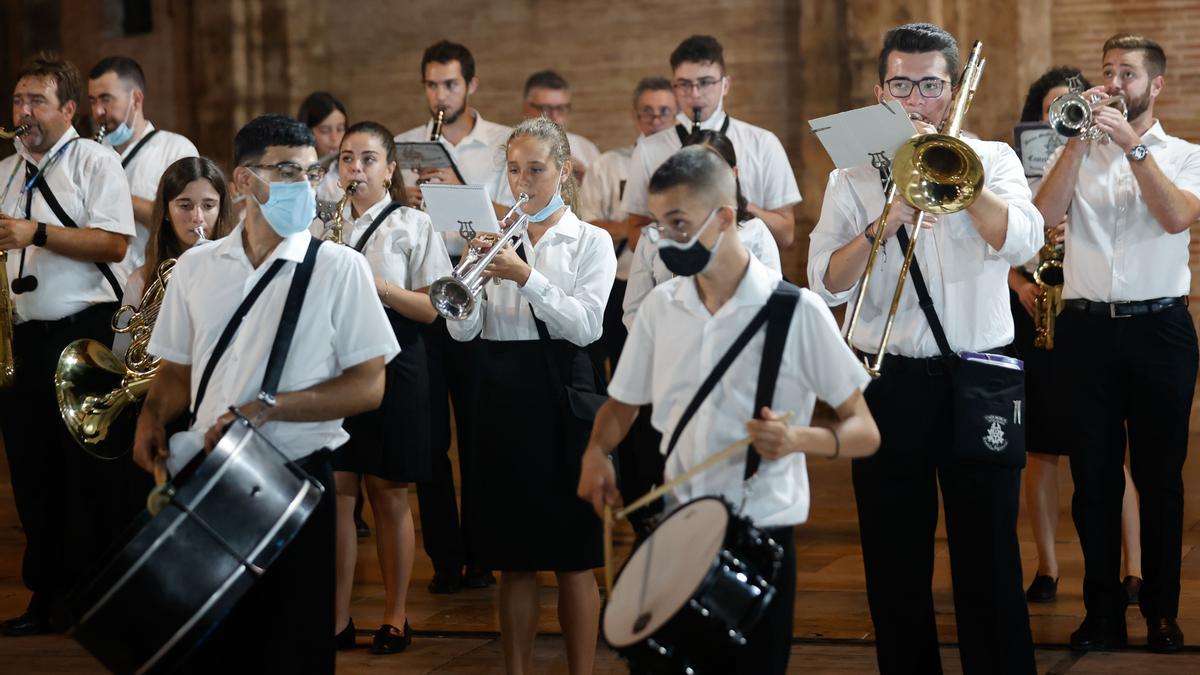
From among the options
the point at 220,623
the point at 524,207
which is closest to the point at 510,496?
the point at 524,207

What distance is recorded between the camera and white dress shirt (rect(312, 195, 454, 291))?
5.58 meters

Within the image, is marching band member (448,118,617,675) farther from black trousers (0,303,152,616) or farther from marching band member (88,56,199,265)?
marching band member (88,56,199,265)

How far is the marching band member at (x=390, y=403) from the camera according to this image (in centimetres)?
543

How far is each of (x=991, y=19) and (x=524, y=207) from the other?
5458 mm

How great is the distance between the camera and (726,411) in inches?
134

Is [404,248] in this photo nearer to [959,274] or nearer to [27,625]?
[27,625]

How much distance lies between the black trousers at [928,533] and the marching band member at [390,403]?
1869mm

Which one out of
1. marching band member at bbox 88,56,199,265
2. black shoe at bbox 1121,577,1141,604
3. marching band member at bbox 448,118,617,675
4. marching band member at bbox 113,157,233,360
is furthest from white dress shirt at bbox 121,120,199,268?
black shoe at bbox 1121,577,1141,604

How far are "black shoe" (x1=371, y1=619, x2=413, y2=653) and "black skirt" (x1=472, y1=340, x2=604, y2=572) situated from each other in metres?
0.97

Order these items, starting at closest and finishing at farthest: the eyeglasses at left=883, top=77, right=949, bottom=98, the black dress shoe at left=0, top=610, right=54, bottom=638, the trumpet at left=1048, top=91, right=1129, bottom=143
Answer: the eyeglasses at left=883, top=77, right=949, bottom=98, the trumpet at left=1048, top=91, right=1129, bottom=143, the black dress shoe at left=0, top=610, right=54, bottom=638

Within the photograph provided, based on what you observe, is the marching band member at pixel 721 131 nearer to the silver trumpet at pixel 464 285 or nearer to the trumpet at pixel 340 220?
the trumpet at pixel 340 220

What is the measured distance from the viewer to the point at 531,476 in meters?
4.63

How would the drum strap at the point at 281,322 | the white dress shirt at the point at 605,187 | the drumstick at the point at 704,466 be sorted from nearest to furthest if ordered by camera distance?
the drumstick at the point at 704,466 → the drum strap at the point at 281,322 → the white dress shirt at the point at 605,187

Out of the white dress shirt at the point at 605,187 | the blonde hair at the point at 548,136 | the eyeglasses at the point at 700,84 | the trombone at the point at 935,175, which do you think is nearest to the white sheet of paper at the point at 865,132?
the trombone at the point at 935,175
